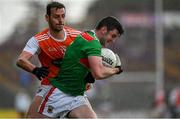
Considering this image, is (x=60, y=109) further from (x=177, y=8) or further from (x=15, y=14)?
(x=177, y=8)

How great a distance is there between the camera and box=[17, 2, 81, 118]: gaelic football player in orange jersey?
431 inches

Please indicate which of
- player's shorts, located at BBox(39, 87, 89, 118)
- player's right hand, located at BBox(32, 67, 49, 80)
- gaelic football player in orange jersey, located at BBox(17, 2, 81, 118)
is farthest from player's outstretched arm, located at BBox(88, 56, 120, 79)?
gaelic football player in orange jersey, located at BBox(17, 2, 81, 118)

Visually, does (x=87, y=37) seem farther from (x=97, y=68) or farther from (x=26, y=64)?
(x=26, y=64)

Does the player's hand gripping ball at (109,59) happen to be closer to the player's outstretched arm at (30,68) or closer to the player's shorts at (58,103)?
the player's shorts at (58,103)

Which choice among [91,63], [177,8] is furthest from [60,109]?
[177,8]

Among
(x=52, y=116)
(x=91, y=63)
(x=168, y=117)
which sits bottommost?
(x=168, y=117)

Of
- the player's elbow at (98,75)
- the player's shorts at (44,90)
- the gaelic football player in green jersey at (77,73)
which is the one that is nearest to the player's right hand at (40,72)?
the gaelic football player in green jersey at (77,73)

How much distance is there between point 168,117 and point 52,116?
16.0 m

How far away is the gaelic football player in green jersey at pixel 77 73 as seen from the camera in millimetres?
10227

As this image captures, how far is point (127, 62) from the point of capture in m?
39.8

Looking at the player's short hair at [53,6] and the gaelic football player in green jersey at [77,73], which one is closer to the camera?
the gaelic football player in green jersey at [77,73]

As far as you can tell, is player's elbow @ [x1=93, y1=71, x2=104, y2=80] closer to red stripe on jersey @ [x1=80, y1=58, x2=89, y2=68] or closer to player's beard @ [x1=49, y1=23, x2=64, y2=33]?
red stripe on jersey @ [x1=80, y1=58, x2=89, y2=68]

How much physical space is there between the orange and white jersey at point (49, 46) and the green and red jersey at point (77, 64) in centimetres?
44

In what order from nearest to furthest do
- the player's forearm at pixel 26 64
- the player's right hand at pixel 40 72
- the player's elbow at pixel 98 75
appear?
the player's elbow at pixel 98 75
the player's right hand at pixel 40 72
the player's forearm at pixel 26 64
